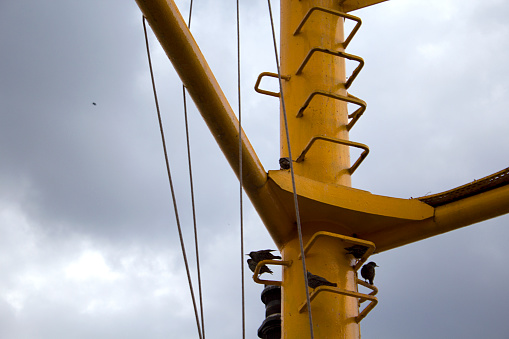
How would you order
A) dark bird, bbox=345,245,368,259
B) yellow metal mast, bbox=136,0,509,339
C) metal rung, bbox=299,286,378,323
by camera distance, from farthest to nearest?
1. dark bird, bbox=345,245,368,259
2. metal rung, bbox=299,286,378,323
3. yellow metal mast, bbox=136,0,509,339

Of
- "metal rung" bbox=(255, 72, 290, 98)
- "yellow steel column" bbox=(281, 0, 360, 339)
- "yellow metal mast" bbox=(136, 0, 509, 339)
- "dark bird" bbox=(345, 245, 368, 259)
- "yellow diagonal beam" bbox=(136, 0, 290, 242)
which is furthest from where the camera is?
"metal rung" bbox=(255, 72, 290, 98)

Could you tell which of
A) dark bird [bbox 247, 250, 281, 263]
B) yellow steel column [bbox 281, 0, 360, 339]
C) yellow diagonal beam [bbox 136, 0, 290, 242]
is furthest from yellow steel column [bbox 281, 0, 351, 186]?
yellow diagonal beam [bbox 136, 0, 290, 242]

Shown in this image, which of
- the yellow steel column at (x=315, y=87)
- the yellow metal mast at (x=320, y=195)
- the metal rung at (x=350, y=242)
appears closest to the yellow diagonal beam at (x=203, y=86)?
the yellow metal mast at (x=320, y=195)

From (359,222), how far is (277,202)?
729 mm

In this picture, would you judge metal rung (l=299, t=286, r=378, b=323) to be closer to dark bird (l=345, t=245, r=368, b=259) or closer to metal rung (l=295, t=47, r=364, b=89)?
dark bird (l=345, t=245, r=368, b=259)

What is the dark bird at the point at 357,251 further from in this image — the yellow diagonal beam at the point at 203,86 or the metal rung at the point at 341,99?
the metal rung at the point at 341,99

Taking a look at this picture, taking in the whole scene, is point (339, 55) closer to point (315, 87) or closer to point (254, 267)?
point (315, 87)

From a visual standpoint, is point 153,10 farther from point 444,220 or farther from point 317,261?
point 444,220

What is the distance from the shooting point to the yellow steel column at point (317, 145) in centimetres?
502

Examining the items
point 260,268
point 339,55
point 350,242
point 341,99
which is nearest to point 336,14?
point 339,55

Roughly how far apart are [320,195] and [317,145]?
2.27 ft

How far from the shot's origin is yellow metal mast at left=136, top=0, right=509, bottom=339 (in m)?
4.50

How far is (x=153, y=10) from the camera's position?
4.16 metres

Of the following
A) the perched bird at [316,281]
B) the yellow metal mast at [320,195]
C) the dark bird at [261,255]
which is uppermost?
the yellow metal mast at [320,195]
